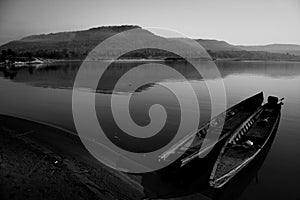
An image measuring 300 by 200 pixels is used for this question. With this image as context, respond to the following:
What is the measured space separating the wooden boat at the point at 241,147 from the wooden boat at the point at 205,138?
0.58 metres

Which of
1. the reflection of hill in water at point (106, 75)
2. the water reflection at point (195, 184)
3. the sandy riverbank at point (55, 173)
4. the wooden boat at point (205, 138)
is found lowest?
the water reflection at point (195, 184)

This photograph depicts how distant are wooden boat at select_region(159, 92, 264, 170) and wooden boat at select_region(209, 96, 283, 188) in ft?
1.89

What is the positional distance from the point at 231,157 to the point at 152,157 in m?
3.90

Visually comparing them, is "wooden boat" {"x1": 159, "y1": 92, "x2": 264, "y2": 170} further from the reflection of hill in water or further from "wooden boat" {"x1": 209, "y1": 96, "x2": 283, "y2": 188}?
the reflection of hill in water

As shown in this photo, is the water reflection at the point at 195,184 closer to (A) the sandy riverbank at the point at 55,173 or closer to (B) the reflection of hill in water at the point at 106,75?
(A) the sandy riverbank at the point at 55,173

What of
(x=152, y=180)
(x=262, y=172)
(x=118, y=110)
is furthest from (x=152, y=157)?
(x=118, y=110)

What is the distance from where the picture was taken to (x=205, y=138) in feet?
43.5

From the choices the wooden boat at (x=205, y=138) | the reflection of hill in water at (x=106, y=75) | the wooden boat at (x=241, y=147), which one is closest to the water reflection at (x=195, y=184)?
the wooden boat at (x=205, y=138)

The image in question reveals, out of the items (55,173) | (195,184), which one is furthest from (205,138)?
(55,173)

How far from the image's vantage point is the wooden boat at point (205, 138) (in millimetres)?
10545

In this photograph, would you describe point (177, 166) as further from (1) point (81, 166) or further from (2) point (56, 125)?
(2) point (56, 125)

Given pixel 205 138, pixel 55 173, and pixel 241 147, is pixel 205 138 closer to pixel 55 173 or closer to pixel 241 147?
pixel 241 147

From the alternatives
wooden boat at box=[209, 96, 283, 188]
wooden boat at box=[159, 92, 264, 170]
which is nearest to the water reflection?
wooden boat at box=[159, 92, 264, 170]

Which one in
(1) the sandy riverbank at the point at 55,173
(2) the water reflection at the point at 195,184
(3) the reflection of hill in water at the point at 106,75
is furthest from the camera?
(3) the reflection of hill in water at the point at 106,75
